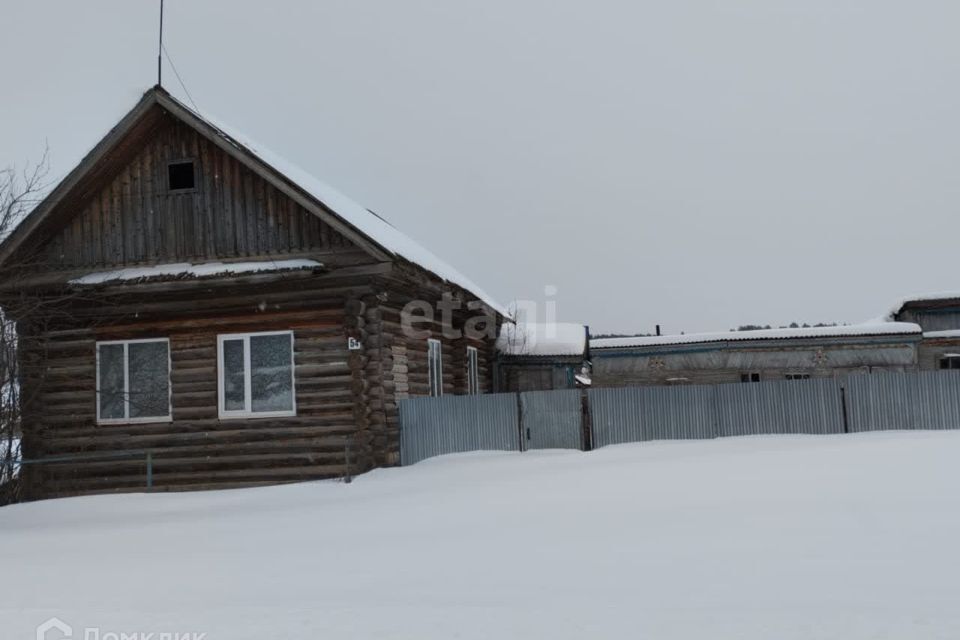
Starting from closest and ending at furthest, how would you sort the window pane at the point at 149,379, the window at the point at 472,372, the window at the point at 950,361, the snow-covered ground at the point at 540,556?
1. the snow-covered ground at the point at 540,556
2. the window pane at the point at 149,379
3. the window at the point at 472,372
4. the window at the point at 950,361

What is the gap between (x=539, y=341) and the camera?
28.6 m

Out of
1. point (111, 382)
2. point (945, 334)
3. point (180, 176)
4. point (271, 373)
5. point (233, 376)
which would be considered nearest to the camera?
point (271, 373)

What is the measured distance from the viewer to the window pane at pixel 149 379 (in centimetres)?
1575

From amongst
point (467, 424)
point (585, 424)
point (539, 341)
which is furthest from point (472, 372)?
point (585, 424)

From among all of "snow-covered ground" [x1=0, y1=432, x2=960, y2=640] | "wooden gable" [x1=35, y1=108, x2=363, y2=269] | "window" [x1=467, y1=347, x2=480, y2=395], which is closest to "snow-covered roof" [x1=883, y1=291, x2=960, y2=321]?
"window" [x1=467, y1=347, x2=480, y2=395]

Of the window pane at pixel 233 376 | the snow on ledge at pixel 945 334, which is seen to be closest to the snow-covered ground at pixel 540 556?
the window pane at pixel 233 376

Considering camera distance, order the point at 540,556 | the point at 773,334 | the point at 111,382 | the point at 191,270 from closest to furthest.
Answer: the point at 540,556, the point at 191,270, the point at 111,382, the point at 773,334

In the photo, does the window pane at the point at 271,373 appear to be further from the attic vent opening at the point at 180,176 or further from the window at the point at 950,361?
the window at the point at 950,361

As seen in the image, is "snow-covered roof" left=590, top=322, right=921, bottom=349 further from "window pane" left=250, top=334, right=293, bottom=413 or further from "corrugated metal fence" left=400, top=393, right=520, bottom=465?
"window pane" left=250, top=334, right=293, bottom=413

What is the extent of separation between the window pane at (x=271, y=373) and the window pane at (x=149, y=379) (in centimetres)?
167

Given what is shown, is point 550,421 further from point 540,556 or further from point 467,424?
point 540,556

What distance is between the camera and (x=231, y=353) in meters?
15.6

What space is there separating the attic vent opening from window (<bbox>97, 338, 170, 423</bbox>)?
286 centimetres

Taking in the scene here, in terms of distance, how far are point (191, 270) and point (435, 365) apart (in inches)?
261
